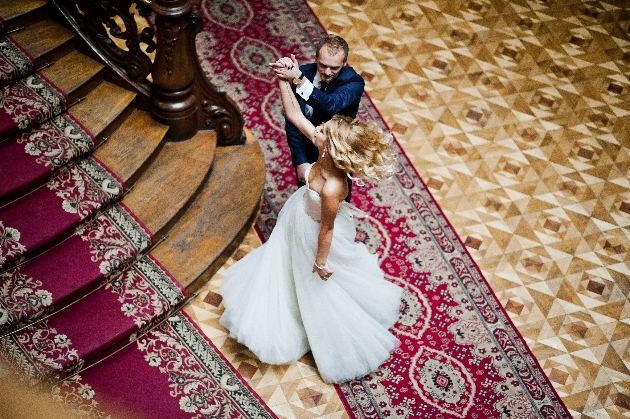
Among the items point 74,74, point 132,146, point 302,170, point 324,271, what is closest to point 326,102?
point 302,170

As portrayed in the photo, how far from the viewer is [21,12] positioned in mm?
4445

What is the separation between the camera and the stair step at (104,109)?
4383mm

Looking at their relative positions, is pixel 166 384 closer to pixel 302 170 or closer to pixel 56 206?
pixel 56 206

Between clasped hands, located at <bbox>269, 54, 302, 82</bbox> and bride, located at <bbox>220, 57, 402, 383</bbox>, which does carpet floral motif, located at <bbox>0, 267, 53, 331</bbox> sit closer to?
bride, located at <bbox>220, 57, 402, 383</bbox>

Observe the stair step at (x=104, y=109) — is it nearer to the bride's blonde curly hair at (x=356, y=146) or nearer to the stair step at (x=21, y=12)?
the stair step at (x=21, y=12)

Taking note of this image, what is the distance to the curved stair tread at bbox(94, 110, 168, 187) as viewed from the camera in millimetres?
4363

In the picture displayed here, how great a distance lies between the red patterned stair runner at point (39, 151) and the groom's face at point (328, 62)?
1.48 m

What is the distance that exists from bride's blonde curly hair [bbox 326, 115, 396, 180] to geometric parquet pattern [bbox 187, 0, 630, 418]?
137 centimetres

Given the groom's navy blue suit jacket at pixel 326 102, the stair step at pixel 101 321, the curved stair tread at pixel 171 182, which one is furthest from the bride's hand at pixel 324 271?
the curved stair tread at pixel 171 182

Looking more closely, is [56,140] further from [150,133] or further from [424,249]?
[424,249]

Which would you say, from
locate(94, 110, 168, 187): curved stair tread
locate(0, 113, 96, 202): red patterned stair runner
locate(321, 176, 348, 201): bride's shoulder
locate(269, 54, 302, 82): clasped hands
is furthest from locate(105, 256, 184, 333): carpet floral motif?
locate(269, 54, 302, 82): clasped hands

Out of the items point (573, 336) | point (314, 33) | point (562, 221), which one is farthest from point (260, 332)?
point (314, 33)

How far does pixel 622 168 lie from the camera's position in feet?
18.5

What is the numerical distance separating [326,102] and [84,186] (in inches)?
59.5
